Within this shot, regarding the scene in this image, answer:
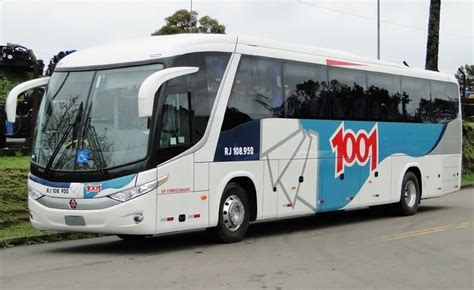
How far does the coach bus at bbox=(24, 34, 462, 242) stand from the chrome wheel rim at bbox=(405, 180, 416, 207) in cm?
223

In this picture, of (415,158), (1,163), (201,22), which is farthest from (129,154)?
(201,22)

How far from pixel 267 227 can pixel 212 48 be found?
460 centimetres

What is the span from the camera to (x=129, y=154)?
9844 millimetres

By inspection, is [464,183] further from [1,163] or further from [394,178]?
[1,163]

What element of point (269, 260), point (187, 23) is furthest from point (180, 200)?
point (187, 23)

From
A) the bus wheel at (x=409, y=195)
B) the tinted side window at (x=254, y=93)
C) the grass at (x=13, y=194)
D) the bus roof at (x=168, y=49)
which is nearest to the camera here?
the bus roof at (x=168, y=49)

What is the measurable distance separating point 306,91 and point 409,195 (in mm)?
5061

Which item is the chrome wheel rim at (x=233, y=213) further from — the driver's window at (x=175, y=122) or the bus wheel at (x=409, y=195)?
the bus wheel at (x=409, y=195)

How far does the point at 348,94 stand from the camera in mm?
14180

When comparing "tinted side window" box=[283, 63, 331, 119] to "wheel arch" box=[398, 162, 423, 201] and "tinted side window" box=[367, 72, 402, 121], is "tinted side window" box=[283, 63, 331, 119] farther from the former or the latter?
"wheel arch" box=[398, 162, 423, 201]

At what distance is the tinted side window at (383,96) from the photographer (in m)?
14.9

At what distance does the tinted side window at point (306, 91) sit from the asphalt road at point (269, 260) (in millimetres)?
2355

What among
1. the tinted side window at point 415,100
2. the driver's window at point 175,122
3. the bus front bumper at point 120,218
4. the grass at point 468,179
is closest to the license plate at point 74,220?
the bus front bumper at point 120,218

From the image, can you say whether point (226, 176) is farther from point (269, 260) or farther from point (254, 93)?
point (269, 260)
